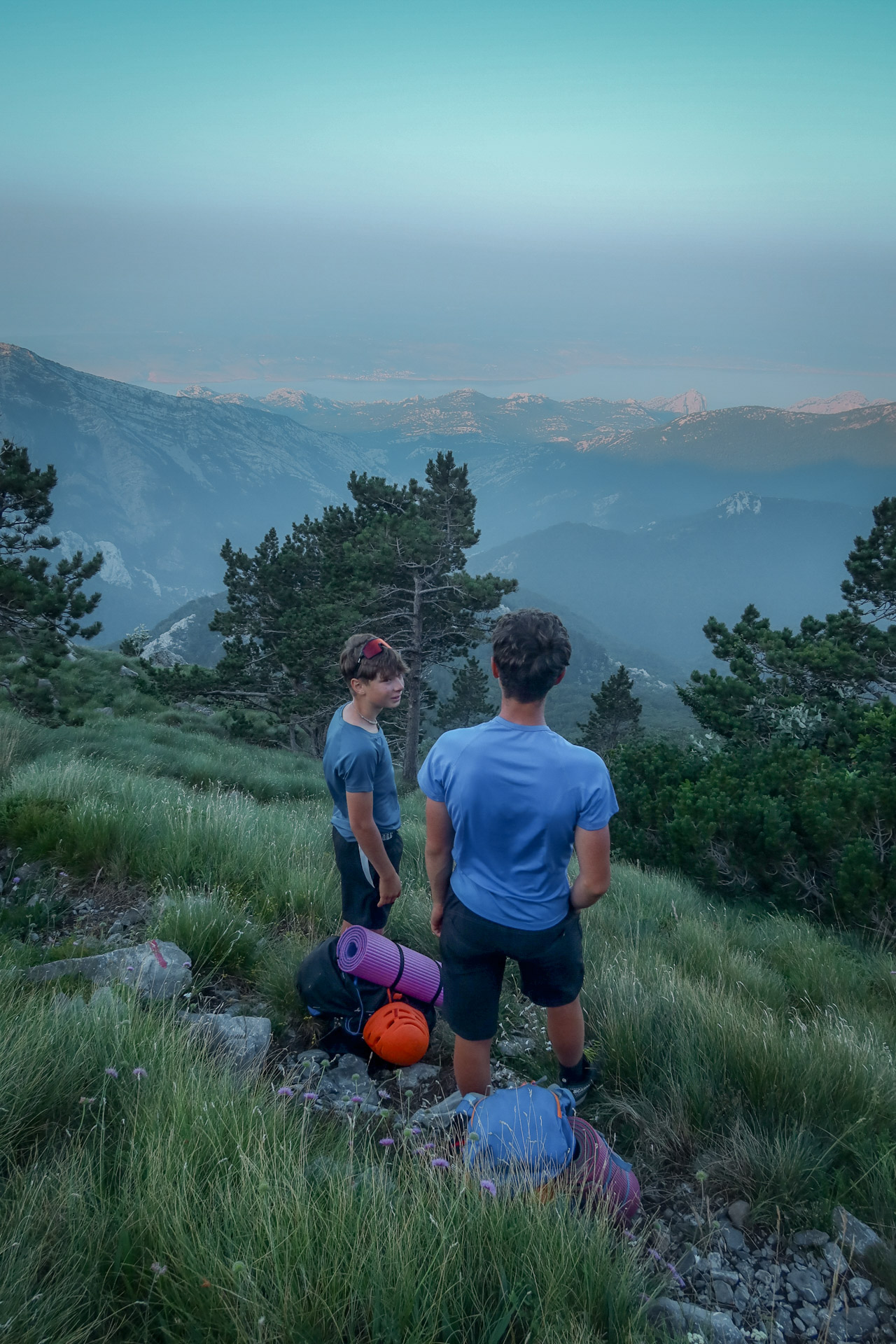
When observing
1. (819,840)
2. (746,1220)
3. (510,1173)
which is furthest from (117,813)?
(819,840)

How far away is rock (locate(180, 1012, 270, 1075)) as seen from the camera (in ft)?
9.59

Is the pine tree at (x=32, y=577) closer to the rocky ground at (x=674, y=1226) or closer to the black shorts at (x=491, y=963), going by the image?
the rocky ground at (x=674, y=1226)

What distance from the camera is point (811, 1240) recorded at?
7.92 ft

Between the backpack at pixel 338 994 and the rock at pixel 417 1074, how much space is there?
0.22 m

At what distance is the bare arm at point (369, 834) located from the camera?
3643 mm

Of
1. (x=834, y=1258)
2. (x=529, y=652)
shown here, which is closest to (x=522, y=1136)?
(x=834, y=1258)

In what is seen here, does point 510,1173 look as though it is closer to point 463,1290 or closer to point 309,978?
point 463,1290

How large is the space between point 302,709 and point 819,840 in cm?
1955

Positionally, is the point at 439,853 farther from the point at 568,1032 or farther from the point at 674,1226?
the point at 674,1226

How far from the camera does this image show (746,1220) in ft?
8.18

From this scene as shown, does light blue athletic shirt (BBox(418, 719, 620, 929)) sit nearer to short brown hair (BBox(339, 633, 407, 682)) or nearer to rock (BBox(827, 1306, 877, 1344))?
short brown hair (BBox(339, 633, 407, 682))

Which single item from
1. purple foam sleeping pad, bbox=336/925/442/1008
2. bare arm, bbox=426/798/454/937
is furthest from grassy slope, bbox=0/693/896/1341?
bare arm, bbox=426/798/454/937

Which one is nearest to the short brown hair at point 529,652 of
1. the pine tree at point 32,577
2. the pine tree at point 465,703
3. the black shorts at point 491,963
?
the black shorts at point 491,963

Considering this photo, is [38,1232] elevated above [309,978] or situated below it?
above
